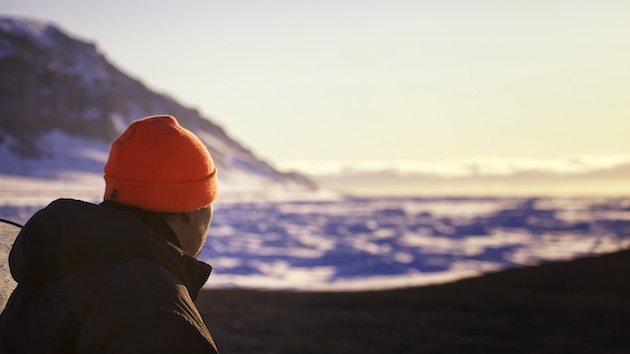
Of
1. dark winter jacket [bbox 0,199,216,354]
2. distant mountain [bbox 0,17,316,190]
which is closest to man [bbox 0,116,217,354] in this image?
dark winter jacket [bbox 0,199,216,354]

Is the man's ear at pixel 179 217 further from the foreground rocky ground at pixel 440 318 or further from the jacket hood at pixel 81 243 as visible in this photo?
the foreground rocky ground at pixel 440 318

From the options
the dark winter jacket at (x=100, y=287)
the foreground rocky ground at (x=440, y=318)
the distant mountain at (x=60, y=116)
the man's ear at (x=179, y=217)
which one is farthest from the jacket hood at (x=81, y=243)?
the distant mountain at (x=60, y=116)

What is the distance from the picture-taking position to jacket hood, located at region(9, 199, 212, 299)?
168cm

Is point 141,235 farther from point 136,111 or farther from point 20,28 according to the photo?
point 20,28

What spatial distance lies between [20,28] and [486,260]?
620 ft

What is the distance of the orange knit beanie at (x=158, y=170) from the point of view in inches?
73.2

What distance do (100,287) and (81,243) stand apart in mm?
120

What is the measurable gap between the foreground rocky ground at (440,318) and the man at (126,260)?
848 centimetres

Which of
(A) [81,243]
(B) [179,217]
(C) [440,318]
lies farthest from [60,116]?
(A) [81,243]

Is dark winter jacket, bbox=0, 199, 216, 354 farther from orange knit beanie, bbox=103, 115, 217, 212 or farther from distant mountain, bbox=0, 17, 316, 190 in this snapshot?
distant mountain, bbox=0, 17, 316, 190

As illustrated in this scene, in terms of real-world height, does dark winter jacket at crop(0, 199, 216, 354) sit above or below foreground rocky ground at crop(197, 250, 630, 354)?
above

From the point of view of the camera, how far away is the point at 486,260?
25.9 metres

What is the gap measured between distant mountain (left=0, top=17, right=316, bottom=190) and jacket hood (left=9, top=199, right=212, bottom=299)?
119175 millimetres

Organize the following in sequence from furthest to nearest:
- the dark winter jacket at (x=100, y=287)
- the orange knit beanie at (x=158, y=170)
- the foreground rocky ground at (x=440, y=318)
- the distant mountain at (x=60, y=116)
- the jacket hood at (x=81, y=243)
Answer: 1. the distant mountain at (x=60, y=116)
2. the foreground rocky ground at (x=440, y=318)
3. the orange knit beanie at (x=158, y=170)
4. the jacket hood at (x=81, y=243)
5. the dark winter jacket at (x=100, y=287)
